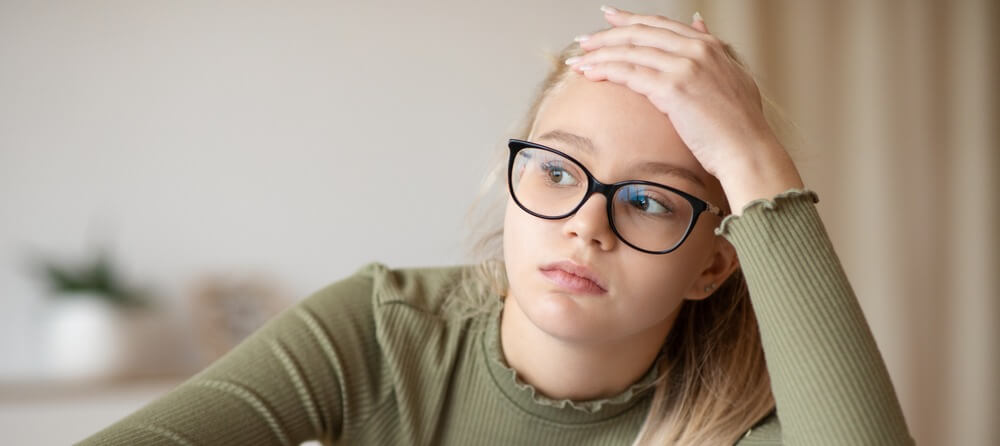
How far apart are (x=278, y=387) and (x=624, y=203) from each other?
0.53 meters

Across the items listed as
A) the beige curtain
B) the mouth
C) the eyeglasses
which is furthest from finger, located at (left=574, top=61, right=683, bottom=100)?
the beige curtain

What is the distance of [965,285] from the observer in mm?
3107

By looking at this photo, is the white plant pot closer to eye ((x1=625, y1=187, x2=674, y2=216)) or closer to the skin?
the skin

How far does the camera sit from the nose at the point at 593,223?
103cm

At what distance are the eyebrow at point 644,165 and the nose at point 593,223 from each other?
0.06 m

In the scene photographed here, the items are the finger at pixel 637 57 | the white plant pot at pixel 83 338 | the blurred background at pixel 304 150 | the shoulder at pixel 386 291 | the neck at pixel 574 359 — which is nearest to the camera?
the finger at pixel 637 57

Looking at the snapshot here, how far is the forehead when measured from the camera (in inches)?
41.5

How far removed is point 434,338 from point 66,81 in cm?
169

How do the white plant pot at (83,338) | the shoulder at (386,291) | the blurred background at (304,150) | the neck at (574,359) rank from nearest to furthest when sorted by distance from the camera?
the neck at (574,359) < the shoulder at (386,291) < the white plant pot at (83,338) < the blurred background at (304,150)

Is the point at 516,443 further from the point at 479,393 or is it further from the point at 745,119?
the point at 745,119

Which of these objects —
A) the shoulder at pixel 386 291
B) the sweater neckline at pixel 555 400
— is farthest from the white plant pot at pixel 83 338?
the sweater neckline at pixel 555 400

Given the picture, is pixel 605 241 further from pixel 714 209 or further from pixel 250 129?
pixel 250 129

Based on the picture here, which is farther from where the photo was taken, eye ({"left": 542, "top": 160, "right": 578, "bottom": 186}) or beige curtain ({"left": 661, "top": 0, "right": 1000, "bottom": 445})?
beige curtain ({"left": 661, "top": 0, "right": 1000, "bottom": 445})

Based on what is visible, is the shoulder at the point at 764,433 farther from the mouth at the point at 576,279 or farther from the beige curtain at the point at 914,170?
the beige curtain at the point at 914,170
